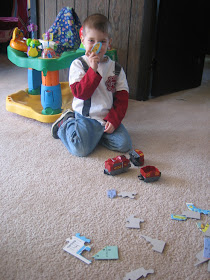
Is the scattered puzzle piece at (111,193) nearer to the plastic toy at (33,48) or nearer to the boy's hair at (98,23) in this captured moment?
the boy's hair at (98,23)

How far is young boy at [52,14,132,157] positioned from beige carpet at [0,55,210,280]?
7 cm

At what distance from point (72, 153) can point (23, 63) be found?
23.7 inches

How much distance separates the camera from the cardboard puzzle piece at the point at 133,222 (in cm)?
85

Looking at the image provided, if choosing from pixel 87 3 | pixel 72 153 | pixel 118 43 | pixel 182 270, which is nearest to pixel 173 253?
pixel 182 270

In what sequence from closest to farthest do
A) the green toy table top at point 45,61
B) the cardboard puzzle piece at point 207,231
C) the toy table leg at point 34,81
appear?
the cardboard puzzle piece at point 207,231
the green toy table top at point 45,61
the toy table leg at point 34,81

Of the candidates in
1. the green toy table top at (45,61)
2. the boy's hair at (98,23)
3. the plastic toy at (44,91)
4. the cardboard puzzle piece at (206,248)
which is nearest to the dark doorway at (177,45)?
the plastic toy at (44,91)

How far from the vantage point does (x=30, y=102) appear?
1.75 metres

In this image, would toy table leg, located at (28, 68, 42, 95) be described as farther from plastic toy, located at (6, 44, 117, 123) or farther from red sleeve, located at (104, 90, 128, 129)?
red sleeve, located at (104, 90, 128, 129)

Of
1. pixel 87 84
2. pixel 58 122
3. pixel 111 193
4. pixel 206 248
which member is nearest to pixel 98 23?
pixel 87 84

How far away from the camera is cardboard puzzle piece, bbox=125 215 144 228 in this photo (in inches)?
33.3

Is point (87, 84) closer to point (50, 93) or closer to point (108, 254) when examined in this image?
point (50, 93)

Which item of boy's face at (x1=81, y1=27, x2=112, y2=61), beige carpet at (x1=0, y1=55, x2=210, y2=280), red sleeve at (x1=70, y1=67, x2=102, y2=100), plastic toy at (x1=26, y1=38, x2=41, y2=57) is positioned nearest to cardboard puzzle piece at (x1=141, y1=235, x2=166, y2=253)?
beige carpet at (x1=0, y1=55, x2=210, y2=280)

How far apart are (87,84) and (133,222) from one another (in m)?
0.62

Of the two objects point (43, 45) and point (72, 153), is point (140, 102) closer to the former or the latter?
point (43, 45)
